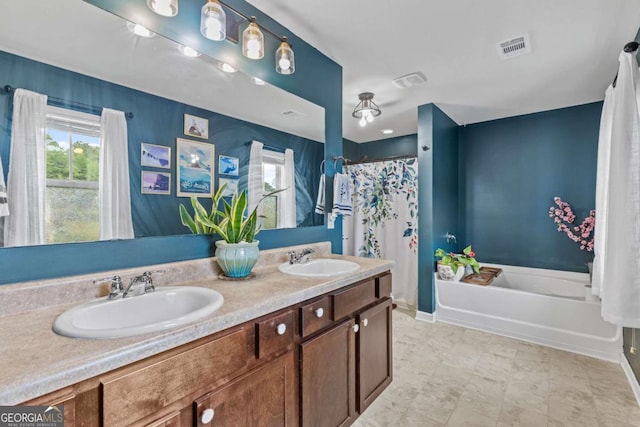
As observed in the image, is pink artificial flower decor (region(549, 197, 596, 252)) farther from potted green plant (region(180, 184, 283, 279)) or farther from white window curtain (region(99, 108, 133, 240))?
white window curtain (region(99, 108, 133, 240))

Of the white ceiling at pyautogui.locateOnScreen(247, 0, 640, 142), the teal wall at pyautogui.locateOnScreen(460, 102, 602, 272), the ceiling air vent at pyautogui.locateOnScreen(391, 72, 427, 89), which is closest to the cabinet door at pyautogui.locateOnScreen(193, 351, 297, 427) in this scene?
the white ceiling at pyautogui.locateOnScreen(247, 0, 640, 142)

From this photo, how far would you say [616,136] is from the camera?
160 cm

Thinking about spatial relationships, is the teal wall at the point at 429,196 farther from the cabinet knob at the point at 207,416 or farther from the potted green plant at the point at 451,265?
the cabinet knob at the point at 207,416

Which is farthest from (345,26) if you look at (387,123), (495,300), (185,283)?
(495,300)

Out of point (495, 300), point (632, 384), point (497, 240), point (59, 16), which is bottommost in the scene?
point (632, 384)

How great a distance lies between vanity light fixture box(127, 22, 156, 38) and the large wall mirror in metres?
0.01

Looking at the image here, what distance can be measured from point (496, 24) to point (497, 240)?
8.80ft

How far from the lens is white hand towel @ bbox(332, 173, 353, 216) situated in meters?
2.30

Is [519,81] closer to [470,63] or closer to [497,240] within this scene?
[470,63]

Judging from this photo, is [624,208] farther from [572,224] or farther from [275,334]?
[572,224]

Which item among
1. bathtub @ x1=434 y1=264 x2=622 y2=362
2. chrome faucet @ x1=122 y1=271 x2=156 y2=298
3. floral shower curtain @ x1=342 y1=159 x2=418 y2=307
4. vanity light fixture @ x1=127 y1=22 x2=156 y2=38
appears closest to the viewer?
chrome faucet @ x1=122 y1=271 x2=156 y2=298

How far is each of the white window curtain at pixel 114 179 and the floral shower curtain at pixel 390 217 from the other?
2.37 m

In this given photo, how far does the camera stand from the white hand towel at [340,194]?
2303 mm

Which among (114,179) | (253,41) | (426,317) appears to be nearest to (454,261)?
(426,317)
